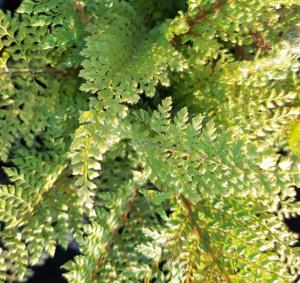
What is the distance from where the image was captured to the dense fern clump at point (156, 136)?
0.79 meters

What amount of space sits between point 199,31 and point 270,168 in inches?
12.6

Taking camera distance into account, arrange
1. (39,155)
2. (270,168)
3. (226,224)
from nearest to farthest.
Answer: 1. (270,168)
2. (226,224)
3. (39,155)

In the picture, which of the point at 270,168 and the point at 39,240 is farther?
the point at 39,240

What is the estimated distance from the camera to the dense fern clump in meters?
0.79

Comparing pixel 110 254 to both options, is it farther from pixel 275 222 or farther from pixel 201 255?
pixel 275 222

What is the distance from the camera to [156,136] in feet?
2.77

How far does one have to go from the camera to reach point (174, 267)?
86cm

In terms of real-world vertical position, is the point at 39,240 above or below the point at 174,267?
above

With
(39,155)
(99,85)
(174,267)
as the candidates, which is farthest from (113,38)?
(174,267)

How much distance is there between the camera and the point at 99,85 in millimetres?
799

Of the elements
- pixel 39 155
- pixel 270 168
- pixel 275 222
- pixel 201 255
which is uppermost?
pixel 39 155

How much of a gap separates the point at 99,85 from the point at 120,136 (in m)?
0.10

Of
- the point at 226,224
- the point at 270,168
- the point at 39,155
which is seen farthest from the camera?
the point at 39,155

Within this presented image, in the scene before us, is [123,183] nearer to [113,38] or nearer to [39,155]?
[39,155]
